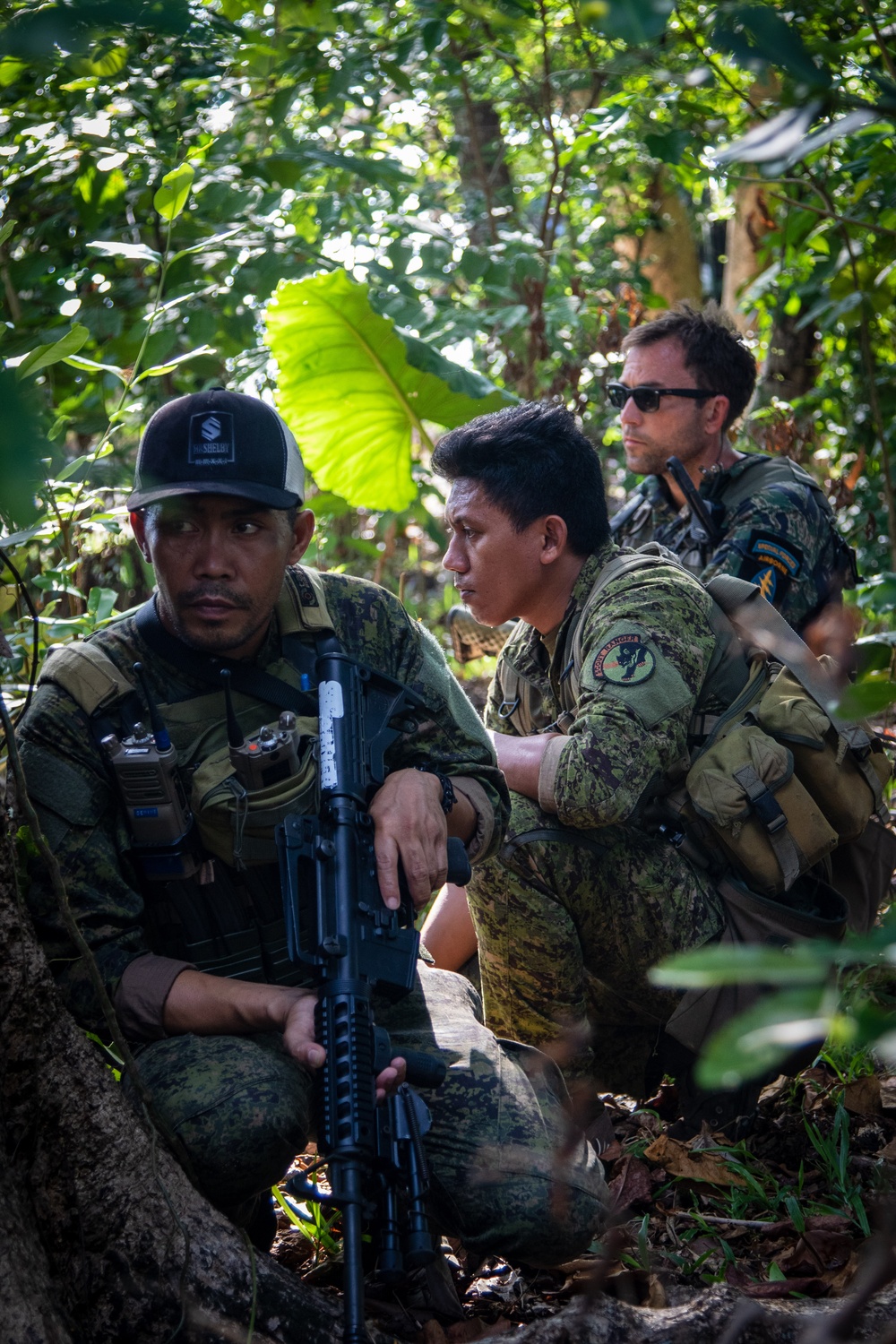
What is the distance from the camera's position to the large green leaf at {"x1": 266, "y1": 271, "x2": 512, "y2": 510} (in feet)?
16.9

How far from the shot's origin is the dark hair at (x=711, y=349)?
486 cm

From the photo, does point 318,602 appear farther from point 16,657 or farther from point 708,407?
point 708,407

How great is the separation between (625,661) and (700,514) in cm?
179

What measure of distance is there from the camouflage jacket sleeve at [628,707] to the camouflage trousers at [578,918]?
0.44 feet

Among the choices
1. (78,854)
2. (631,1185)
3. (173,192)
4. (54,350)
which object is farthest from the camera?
(173,192)

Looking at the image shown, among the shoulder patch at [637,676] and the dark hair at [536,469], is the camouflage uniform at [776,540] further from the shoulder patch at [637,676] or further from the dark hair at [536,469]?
the shoulder patch at [637,676]

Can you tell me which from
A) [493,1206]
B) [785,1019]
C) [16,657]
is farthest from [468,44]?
[785,1019]

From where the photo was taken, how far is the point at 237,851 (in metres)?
2.35

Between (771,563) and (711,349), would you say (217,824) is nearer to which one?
(771,563)

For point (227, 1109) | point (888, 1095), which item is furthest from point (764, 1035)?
point (888, 1095)

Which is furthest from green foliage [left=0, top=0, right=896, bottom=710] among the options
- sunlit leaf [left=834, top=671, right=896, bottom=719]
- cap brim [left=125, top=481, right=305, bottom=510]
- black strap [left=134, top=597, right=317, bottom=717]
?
sunlit leaf [left=834, top=671, right=896, bottom=719]

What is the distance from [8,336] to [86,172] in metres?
0.90

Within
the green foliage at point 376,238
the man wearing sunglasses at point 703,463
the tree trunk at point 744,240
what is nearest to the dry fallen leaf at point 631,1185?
the green foliage at point 376,238

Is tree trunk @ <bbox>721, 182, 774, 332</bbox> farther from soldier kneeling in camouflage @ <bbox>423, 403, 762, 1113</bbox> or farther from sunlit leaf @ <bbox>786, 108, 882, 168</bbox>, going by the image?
sunlit leaf @ <bbox>786, 108, 882, 168</bbox>
